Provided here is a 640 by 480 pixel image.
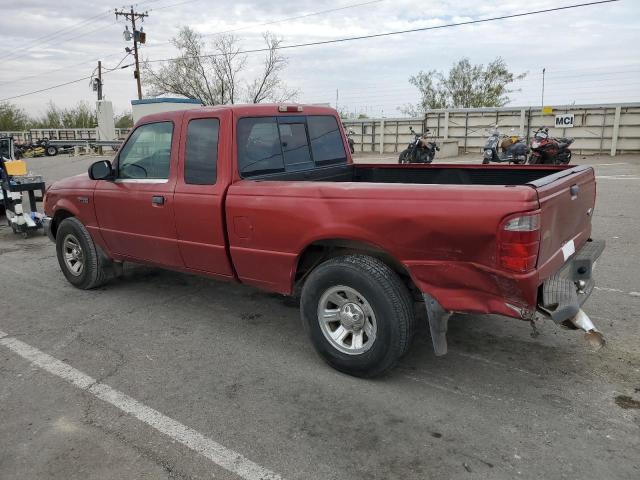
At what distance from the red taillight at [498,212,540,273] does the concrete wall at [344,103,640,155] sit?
25228mm

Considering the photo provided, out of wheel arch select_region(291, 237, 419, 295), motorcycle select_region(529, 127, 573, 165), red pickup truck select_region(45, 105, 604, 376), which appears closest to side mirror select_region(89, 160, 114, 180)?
red pickup truck select_region(45, 105, 604, 376)

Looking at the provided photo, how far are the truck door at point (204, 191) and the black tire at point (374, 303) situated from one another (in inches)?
37.6

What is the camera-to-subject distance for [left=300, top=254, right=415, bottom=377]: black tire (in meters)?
3.24

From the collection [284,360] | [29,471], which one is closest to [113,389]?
[29,471]

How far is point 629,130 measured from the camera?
23.9 m

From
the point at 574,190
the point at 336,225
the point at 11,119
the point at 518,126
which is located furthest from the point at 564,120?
the point at 11,119

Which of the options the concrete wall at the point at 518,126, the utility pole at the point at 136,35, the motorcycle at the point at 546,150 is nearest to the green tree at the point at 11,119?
the utility pole at the point at 136,35

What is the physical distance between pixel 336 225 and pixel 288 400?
118 centimetres

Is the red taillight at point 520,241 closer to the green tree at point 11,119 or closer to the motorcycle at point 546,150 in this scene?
the motorcycle at point 546,150

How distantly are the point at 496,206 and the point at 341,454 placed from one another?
158cm

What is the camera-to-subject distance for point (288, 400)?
10.8 feet

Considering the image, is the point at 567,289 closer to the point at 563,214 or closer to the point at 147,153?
the point at 563,214

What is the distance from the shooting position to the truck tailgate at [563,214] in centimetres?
288

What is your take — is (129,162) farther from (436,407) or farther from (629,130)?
(629,130)
